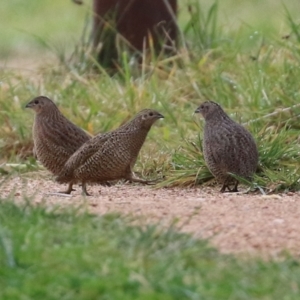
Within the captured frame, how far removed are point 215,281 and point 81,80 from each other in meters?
6.11

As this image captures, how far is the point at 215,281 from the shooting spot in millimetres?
4836

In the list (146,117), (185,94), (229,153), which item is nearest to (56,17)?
(185,94)

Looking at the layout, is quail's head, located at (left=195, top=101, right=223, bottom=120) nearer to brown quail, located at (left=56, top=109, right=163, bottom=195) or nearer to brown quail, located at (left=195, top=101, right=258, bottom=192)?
brown quail, located at (left=195, top=101, right=258, bottom=192)

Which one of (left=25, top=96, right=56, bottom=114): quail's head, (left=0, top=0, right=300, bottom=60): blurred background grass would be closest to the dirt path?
(left=25, top=96, right=56, bottom=114): quail's head

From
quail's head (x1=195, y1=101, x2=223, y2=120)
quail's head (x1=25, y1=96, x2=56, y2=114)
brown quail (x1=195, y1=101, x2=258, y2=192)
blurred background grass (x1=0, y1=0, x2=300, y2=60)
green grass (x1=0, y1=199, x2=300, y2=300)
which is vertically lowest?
blurred background grass (x1=0, y1=0, x2=300, y2=60)

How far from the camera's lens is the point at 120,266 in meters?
4.89

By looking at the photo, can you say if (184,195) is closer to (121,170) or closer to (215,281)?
(121,170)

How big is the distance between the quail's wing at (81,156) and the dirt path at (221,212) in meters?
0.18

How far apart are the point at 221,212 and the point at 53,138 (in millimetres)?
2256

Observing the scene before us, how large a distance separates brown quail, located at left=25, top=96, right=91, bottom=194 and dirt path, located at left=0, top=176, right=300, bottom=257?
0.38m

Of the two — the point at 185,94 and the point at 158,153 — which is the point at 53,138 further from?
the point at 185,94

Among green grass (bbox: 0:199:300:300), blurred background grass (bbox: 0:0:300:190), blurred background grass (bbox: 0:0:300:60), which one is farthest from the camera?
blurred background grass (bbox: 0:0:300:60)

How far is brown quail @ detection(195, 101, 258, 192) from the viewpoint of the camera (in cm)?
775

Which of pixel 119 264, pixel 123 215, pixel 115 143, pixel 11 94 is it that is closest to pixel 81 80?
pixel 11 94
